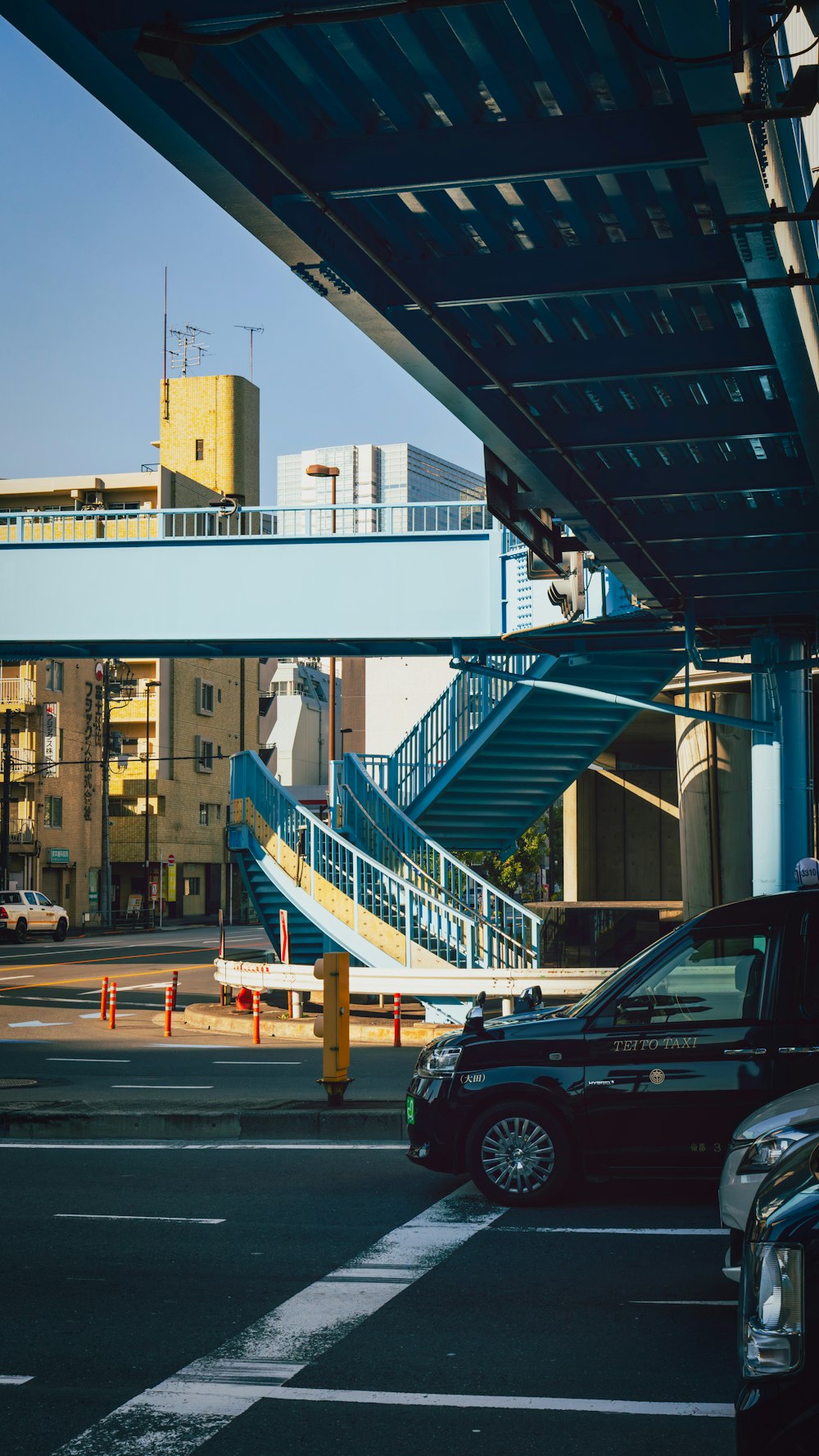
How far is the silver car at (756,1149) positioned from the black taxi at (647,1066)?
1.73 meters

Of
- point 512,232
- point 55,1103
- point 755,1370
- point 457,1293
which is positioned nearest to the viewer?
point 755,1370

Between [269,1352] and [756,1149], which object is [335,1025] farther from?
[756,1149]

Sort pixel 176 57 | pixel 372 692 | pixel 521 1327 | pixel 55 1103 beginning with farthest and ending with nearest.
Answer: pixel 372 692, pixel 55 1103, pixel 521 1327, pixel 176 57

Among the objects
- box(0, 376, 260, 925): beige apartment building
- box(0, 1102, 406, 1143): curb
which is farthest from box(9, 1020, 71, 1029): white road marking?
box(0, 376, 260, 925): beige apartment building

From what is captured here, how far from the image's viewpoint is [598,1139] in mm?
9156

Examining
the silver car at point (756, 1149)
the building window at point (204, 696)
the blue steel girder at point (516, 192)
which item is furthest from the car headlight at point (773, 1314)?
the building window at point (204, 696)

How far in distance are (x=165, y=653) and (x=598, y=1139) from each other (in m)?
16.8

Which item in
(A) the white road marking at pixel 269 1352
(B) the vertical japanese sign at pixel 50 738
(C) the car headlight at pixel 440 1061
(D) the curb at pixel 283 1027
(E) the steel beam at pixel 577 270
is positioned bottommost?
(D) the curb at pixel 283 1027

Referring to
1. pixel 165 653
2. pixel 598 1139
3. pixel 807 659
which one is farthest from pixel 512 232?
pixel 165 653

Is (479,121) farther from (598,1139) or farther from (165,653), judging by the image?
(165,653)

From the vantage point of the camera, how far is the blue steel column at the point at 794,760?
60.0 ft

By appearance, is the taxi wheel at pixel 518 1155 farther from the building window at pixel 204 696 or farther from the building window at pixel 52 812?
the building window at pixel 204 696

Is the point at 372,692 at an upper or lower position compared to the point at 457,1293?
upper

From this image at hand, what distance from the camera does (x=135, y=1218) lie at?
370 inches
